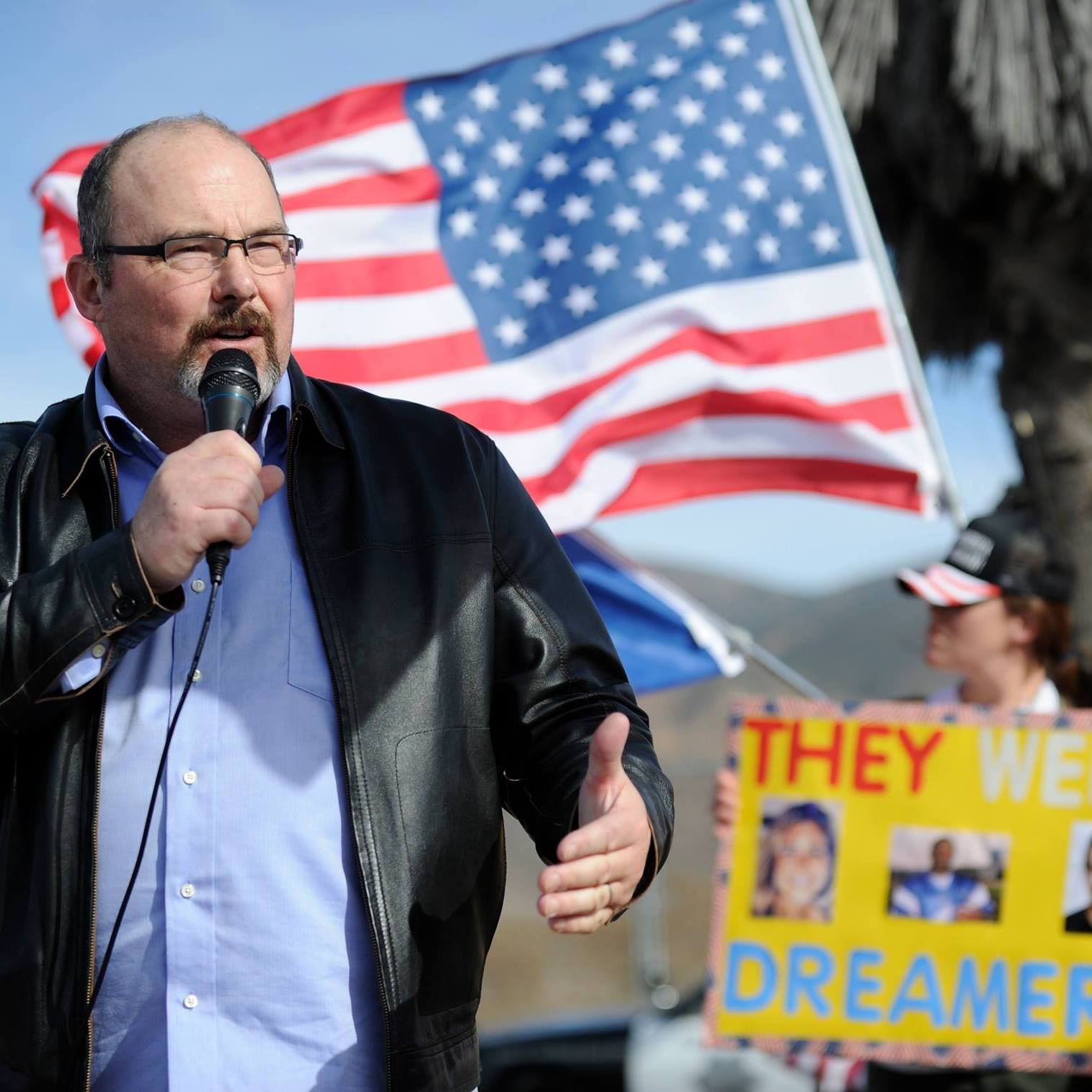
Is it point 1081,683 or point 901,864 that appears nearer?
point 901,864

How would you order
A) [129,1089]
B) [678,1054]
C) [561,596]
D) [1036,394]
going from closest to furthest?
[129,1089]
[561,596]
[678,1054]
[1036,394]

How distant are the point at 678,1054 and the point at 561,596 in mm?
3595

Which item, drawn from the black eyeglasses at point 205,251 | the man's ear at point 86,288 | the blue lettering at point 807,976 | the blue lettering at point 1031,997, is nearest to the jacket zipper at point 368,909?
the black eyeglasses at point 205,251

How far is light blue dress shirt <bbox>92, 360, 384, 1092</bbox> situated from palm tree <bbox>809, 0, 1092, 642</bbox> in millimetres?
5389

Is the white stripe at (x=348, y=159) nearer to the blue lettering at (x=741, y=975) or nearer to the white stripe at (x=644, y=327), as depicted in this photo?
the white stripe at (x=644, y=327)

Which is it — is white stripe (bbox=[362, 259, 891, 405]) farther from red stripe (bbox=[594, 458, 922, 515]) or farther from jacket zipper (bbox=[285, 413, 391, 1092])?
jacket zipper (bbox=[285, 413, 391, 1092])

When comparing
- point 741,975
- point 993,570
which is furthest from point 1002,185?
point 741,975

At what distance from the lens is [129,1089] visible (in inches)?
72.9

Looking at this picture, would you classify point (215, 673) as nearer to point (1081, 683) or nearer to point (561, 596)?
point (561, 596)

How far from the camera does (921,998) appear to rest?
3.82 m

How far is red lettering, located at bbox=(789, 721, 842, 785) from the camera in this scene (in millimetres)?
3926

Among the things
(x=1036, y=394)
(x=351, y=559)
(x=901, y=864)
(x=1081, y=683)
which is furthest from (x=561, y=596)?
(x=1036, y=394)

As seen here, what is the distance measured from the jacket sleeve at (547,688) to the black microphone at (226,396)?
416 mm

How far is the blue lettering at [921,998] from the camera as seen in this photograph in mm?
3809
